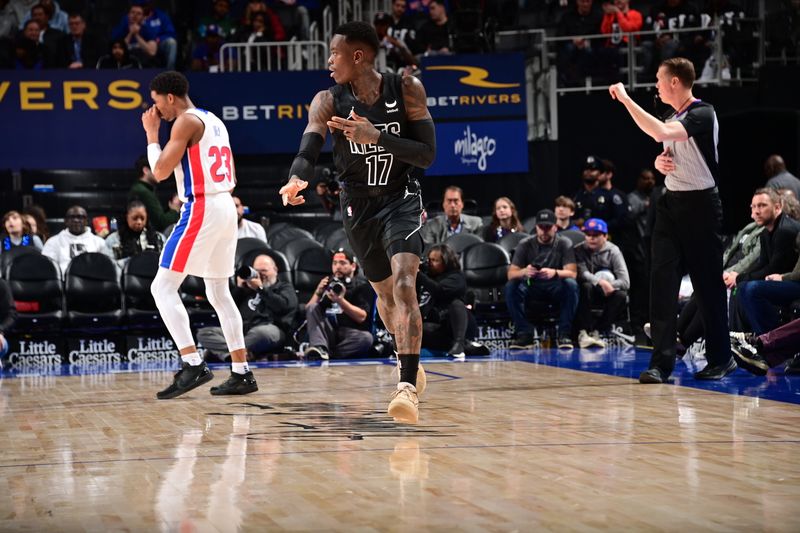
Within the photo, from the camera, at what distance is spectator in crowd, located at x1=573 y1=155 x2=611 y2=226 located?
532 inches

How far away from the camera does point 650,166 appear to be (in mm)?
16438

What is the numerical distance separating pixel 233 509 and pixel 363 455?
114cm

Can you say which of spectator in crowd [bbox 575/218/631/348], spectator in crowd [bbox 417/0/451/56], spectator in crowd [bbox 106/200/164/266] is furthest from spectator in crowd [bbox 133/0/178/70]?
spectator in crowd [bbox 575/218/631/348]

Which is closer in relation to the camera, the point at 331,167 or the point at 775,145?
the point at 331,167

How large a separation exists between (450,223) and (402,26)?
433 centimetres

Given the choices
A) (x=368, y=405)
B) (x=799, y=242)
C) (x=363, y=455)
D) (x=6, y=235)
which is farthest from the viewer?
(x=6, y=235)

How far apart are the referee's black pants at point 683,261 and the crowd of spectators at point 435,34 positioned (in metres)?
7.64

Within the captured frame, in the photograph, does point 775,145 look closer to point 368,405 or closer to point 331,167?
point 331,167

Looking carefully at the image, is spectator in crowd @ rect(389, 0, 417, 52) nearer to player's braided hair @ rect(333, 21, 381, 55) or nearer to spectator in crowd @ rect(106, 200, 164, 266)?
spectator in crowd @ rect(106, 200, 164, 266)

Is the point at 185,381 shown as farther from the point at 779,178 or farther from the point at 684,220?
the point at 779,178

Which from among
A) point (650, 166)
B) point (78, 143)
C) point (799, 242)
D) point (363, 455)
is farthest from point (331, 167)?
point (363, 455)

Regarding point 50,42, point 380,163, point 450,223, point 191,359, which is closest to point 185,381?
point 191,359

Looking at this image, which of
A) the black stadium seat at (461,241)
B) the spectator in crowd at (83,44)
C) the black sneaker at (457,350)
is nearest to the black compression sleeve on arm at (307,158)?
the black sneaker at (457,350)

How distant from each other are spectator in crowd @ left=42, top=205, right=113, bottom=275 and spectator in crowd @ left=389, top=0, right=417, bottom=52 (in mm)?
5471
